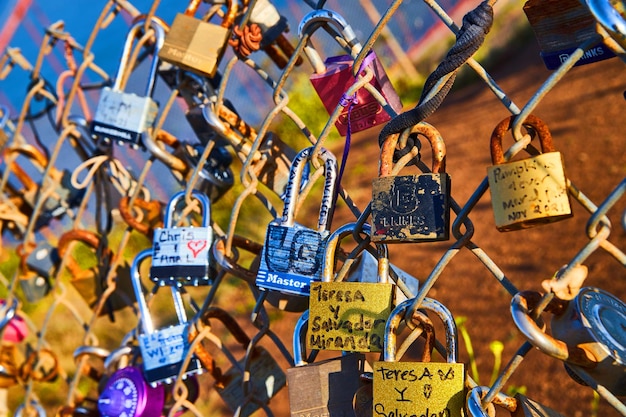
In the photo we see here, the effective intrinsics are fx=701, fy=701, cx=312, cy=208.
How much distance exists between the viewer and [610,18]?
69cm

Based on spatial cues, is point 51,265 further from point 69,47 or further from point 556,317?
point 556,317

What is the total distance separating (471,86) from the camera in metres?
5.09

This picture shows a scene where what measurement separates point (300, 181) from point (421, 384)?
43 cm

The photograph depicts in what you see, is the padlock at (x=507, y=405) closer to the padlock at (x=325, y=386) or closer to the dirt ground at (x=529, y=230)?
the padlock at (x=325, y=386)

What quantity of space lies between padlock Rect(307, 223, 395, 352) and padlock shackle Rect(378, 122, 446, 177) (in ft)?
0.37

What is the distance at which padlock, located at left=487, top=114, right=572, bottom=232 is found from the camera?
0.74m

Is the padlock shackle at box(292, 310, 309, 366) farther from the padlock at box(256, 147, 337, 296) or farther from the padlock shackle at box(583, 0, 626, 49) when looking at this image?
the padlock shackle at box(583, 0, 626, 49)

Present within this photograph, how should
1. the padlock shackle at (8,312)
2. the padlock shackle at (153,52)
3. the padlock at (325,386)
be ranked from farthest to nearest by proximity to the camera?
the padlock shackle at (8,312) < the padlock shackle at (153,52) < the padlock at (325,386)

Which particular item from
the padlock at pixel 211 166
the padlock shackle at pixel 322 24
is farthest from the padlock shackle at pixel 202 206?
the padlock shackle at pixel 322 24

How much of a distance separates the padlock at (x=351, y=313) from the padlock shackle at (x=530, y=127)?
20 cm

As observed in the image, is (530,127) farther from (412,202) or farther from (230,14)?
(230,14)

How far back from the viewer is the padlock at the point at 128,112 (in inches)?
58.0

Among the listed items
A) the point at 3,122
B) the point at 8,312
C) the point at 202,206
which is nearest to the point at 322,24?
the point at 202,206

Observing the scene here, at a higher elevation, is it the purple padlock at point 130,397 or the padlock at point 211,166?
the padlock at point 211,166
